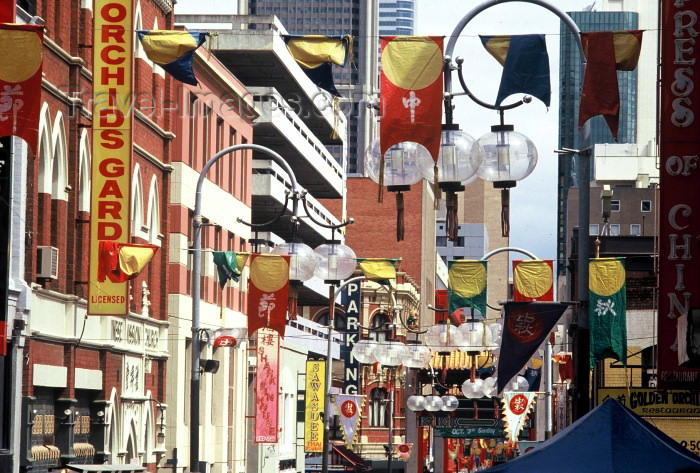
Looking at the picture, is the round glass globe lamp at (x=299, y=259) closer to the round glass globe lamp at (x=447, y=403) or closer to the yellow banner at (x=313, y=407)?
the yellow banner at (x=313, y=407)

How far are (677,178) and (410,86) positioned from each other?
6.56 metres

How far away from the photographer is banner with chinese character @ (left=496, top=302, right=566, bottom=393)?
79.4 feet

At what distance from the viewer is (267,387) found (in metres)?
52.2

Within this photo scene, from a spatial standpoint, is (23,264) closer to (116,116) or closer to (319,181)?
(116,116)

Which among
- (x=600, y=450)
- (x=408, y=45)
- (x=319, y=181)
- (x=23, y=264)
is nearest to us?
(x=600, y=450)

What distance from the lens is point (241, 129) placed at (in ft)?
172

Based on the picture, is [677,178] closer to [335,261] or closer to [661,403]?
[335,261]

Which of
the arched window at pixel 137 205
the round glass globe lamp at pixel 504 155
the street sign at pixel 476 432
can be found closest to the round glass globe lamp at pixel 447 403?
the street sign at pixel 476 432

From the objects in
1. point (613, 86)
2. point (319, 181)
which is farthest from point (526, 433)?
point (613, 86)

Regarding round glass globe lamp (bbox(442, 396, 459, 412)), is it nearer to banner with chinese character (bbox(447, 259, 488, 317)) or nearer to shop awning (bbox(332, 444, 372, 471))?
shop awning (bbox(332, 444, 372, 471))

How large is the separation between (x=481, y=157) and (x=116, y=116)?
14.7 meters

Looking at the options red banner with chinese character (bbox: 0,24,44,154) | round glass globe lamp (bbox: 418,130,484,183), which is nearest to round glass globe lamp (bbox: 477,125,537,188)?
round glass globe lamp (bbox: 418,130,484,183)

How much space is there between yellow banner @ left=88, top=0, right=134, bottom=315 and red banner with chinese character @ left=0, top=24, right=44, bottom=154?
347 inches

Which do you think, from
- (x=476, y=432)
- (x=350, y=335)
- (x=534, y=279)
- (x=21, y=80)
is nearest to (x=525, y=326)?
(x=21, y=80)
